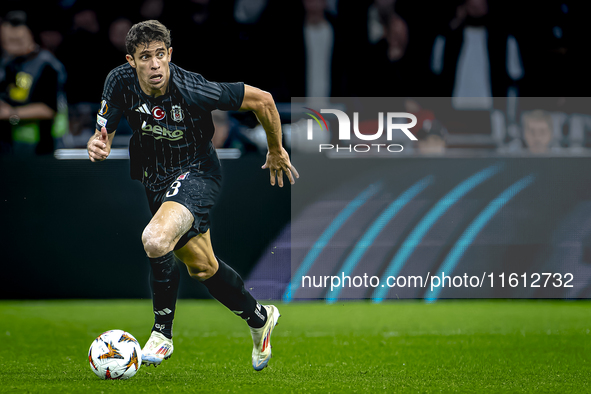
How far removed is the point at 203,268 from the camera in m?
4.25

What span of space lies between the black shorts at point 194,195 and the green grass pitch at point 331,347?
85cm

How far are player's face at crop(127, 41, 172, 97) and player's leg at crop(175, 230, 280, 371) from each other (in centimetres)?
91

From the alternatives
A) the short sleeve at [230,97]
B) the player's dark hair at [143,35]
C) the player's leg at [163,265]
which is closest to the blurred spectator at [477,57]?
the short sleeve at [230,97]

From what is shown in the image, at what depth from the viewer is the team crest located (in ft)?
13.8

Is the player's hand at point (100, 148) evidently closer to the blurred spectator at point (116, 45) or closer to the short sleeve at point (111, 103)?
the short sleeve at point (111, 103)

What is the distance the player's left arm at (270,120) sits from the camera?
4277mm

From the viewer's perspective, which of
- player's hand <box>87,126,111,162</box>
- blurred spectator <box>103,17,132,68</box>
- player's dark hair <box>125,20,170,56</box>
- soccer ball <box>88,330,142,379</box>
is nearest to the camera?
soccer ball <box>88,330,142,379</box>

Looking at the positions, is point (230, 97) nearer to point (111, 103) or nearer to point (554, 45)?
point (111, 103)

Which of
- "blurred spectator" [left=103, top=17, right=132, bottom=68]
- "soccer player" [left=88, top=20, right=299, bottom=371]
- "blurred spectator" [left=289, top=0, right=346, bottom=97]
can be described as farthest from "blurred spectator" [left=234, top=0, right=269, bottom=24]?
"soccer player" [left=88, top=20, right=299, bottom=371]

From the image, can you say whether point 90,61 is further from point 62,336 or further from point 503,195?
point 503,195

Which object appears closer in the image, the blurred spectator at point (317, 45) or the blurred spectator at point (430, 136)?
the blurred spectator at point (430, 136)

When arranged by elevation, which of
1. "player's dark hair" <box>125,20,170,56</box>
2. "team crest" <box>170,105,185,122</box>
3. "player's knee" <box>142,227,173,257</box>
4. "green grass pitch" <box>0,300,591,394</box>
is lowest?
"green grass pitch" <box>0,300,591,394</box>

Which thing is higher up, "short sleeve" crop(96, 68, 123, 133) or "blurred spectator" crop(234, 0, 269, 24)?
"blurred spectator" crop(234, 0, 269, 24)

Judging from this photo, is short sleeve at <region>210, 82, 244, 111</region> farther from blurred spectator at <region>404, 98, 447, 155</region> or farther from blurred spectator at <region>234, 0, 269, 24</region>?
blurred spectator at <region>234, 0, 269, 24</region>
